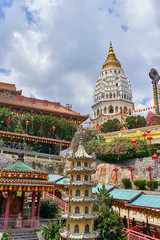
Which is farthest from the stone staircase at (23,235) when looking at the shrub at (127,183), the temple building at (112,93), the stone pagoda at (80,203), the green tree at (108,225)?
the temple building at (112,93)

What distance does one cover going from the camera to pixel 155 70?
4334 cm

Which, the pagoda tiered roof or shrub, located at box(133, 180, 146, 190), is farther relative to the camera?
shrub, located at box(133, 180, 146, 190)

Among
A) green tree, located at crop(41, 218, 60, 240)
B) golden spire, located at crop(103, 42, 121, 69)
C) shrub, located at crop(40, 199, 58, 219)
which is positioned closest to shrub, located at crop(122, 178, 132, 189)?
shrub, located at crop(40, 199, 58, 219)

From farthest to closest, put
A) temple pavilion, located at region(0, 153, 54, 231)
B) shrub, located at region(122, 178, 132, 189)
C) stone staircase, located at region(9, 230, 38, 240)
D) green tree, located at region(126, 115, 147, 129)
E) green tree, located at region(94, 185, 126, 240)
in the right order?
green tree, located at region(126, 115, 147, 129), shrub, located at region(122, 178, 132, 189), temple pavilion, located at region(0, 153, 54, 231), stone staircase, located at region(9, 230, 38, 240), green tree, located at region(94, 185, 126, 240)

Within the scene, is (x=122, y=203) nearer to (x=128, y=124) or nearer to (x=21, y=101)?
(x=128, y=124)

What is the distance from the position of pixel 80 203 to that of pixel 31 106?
3665cm

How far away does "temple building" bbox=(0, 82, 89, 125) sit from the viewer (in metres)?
42.5

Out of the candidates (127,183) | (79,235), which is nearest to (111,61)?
(127,183)

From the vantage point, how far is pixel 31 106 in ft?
144

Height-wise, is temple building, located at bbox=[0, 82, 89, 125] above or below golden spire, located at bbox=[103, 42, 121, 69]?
below

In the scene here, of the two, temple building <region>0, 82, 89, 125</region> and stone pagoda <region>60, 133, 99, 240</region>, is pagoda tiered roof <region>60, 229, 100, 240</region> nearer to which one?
stone pagoda <region>60, 133, 99, 240</region>

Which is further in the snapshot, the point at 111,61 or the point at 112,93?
the point at 111,61

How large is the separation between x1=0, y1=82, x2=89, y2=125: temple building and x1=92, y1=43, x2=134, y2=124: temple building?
981cm

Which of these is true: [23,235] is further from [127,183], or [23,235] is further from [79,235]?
[127,183]
